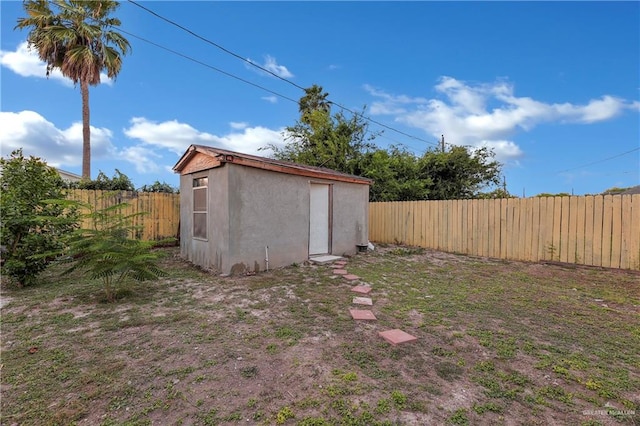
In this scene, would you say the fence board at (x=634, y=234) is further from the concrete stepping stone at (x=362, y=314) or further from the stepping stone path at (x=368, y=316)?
the concrete stepping stone at (x=362, y=314)

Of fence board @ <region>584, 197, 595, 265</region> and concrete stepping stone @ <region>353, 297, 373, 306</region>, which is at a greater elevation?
fence board @ <region>584, 197, 595, 265</region>

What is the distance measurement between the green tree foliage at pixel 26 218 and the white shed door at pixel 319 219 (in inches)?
181

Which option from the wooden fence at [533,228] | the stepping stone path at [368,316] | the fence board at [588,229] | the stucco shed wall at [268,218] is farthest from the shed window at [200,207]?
the fence board at [588,229]

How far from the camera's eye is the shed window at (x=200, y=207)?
20.6ft

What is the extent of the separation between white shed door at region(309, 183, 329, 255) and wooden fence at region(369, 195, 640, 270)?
366cm

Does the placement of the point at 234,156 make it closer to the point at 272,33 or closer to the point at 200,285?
the point at 200,285

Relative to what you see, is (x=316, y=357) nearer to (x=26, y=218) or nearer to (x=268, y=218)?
(x=268, y=218)

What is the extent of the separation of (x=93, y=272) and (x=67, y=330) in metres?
0.89

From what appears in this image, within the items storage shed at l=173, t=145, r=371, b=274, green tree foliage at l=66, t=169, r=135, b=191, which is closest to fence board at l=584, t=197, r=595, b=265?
storage shed at l=173, t=145, r=371, b=274

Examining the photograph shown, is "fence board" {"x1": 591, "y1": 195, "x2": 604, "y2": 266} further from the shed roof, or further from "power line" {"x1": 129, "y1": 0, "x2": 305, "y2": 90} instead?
"power line" {"x1": 129, "y1": 0, "x2": 305, "y2": 90}

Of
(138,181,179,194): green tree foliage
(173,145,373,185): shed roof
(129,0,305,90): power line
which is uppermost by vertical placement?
(129,0,305,90): power line

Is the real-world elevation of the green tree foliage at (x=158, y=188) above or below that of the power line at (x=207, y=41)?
below

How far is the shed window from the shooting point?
6.27 meters

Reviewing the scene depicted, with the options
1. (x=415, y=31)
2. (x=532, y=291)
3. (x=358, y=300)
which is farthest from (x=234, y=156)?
(x=415, y=31)
